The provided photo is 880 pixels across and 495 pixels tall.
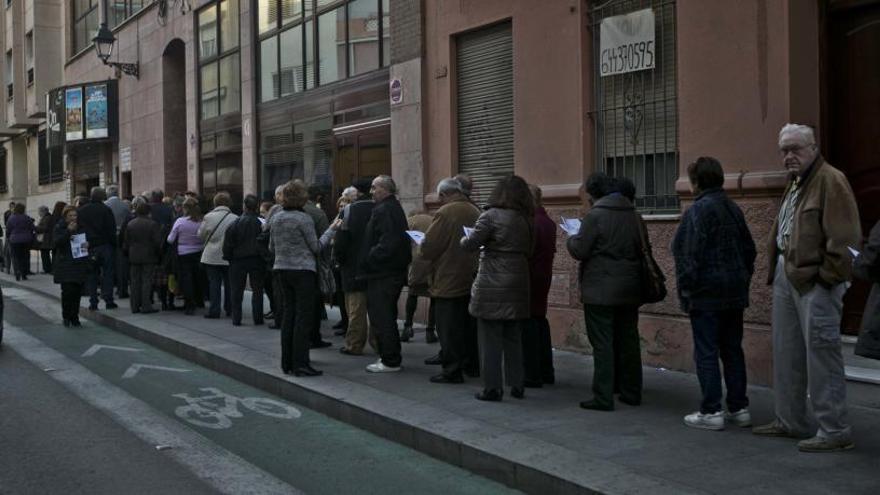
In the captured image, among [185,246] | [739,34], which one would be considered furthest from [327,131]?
[739,34]

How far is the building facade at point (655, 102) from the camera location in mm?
7629

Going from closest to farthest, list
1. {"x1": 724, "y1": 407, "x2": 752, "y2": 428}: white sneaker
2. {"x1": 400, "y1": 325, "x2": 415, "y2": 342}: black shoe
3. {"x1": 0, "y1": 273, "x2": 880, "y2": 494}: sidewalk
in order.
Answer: {"x1": 0, "y1": 273, "x2": 880, "y2": 494}: sidewalk, {"x1": 724, "y1": 407, "x2": 752, "y2": 428}: white sneaker, {"x1": 400, "y1": 325, "x2": 415, "y2": 342}: black shoe

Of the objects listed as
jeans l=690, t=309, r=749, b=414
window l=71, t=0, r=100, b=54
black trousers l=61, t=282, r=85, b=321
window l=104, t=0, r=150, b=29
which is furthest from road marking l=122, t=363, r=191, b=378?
window l=71, t=0, r=100, b=54

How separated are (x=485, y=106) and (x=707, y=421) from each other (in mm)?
5943

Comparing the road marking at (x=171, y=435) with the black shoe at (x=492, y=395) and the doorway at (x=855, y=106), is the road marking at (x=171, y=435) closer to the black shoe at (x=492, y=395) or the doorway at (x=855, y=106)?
the black shoe at (x=492, y=395)

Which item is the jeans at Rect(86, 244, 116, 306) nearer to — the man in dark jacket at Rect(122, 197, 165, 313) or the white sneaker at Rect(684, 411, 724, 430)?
the man in dark jacket at Rect(122, 197, 165, 313)

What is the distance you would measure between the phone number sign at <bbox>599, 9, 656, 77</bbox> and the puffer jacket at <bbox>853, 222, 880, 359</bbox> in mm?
4382

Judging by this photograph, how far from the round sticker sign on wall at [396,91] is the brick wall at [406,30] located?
11.3 inches

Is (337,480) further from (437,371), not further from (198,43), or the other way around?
(198,43)

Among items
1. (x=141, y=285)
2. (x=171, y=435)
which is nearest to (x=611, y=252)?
(x=171, y=435)

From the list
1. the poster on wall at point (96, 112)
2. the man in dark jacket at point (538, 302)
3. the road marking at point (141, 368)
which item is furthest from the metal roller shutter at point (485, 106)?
the poster on wall at point (96, 112)

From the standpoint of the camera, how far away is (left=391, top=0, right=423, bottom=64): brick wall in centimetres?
1261

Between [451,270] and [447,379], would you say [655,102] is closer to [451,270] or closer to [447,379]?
[451,270]

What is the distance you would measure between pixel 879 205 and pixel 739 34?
1.80 m
